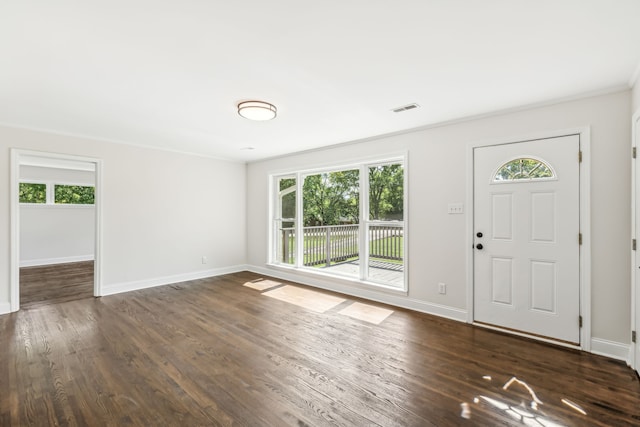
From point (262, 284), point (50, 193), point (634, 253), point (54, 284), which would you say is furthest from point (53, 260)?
point (634, 253)

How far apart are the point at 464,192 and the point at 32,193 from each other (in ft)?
31.1

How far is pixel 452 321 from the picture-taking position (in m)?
3.46

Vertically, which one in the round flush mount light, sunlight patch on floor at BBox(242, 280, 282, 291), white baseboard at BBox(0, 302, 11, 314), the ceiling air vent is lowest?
sunlight patch on floor at BBox(242, 280, 282, 291)

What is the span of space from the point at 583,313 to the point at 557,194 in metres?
1.15

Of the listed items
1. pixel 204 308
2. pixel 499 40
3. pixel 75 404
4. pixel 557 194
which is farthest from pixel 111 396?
pixel 557 194

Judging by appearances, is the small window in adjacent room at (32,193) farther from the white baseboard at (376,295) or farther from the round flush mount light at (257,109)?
the round flush mount light at (257,109)

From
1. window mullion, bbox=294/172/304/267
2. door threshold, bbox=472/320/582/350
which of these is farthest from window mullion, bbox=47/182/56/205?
door threshold, bbox=472/320/582/350

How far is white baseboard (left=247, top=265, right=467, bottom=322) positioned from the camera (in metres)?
3.56

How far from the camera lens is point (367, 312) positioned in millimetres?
3781

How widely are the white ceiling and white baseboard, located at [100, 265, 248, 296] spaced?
102 inches

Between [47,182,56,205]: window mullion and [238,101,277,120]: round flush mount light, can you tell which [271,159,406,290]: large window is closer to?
[238,101,277,120]: round flush mount light

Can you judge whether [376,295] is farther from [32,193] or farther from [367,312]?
[32,193]

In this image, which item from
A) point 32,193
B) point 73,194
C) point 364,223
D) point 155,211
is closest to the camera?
point 364,223

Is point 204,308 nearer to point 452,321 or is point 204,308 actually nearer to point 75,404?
point 75,404
